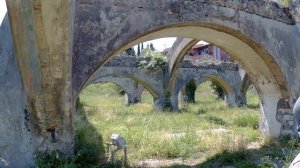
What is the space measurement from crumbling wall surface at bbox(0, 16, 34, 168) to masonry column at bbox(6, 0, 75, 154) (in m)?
0.16

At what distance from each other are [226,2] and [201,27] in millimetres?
662

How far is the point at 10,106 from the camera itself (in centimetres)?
492

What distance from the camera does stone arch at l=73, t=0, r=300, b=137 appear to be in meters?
5.53

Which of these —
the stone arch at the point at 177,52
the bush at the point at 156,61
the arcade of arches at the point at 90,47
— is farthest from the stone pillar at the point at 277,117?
the bush at the point at 156,61

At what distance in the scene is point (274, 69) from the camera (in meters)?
7.91

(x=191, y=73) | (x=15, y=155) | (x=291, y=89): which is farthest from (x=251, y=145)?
(x=191, y=73)

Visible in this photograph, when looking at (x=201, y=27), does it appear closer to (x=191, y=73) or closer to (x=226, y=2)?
(x=226, y=2)

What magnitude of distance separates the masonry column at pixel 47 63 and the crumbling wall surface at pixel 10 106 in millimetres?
161

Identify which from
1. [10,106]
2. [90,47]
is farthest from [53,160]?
[90,47]

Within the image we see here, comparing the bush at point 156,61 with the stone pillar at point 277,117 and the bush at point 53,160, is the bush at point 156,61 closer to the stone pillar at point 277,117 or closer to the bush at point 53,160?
the stone pillar at point 277,117

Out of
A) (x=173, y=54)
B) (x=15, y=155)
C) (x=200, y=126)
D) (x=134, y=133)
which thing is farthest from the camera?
(x=173, y=54)

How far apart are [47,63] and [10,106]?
0.94m

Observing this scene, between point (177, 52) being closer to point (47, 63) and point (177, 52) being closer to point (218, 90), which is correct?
point (47, 63)

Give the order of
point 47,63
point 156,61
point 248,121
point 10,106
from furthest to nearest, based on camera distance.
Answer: point 156,61
point 248,121
point 10,106
point 47,63
